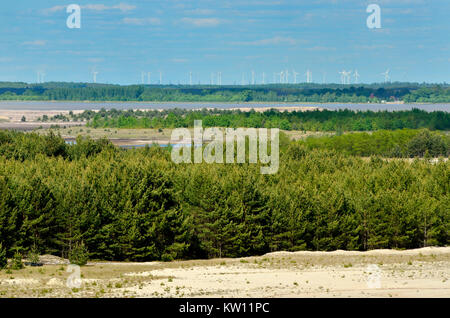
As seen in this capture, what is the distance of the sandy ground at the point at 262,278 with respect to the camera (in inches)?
1651

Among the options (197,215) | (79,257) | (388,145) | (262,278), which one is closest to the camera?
(262,278)

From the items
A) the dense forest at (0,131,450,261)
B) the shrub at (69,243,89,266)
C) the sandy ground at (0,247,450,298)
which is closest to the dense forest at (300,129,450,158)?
the dense forest at (0,131,450,261)

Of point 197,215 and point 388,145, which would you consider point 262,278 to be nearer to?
point 197,215

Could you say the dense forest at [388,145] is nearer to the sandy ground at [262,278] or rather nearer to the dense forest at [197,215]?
the dense forest at [197,215]

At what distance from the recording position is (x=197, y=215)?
67812 mm

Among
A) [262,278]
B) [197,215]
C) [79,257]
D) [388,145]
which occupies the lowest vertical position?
[79,257]

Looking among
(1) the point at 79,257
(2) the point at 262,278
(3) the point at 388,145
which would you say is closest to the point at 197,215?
(1) the point at 79,257

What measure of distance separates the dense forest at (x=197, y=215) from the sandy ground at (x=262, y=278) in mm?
6034

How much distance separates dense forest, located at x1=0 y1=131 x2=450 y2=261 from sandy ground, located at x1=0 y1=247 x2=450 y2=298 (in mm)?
6034

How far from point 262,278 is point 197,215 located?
21.6 metres

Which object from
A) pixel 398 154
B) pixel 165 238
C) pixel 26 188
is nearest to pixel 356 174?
pixel 165 238

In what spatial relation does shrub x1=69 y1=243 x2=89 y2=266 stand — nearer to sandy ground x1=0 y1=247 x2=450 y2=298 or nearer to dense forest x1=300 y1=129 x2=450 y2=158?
sandy ground x1=0 y1=247 x2=450 y2=298

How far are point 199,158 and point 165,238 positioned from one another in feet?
154

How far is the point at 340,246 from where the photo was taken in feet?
220
